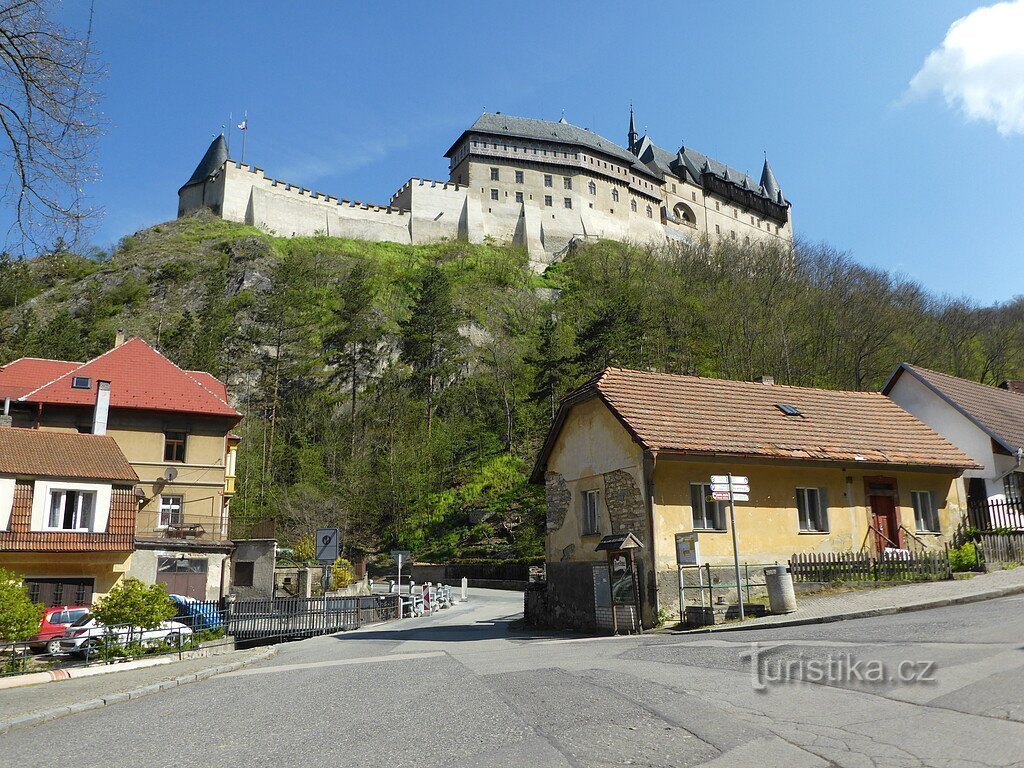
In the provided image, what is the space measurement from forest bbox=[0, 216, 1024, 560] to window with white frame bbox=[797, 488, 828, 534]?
83.4ft

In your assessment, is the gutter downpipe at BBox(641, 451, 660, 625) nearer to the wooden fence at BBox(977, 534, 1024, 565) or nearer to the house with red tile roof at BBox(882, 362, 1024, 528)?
the wooden fence at BBox(977, 534, 1024, 565)

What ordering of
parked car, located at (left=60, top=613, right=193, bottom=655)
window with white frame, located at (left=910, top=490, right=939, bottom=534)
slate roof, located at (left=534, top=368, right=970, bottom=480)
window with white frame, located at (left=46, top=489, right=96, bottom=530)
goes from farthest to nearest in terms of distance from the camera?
window with white frame, located at (left=46, top=489, right=96, bottom=530)
window with white frame, located at (left=910, top=490, right=939, bottom=534)
slate roof, located at (left=534, top=368, right=970, bottom=480)
parked car, located at (left=60, top=613, right=193, bottom=655)

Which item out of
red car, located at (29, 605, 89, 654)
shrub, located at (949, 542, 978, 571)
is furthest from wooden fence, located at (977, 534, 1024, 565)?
red car, located at (29, 605, 89, 654)

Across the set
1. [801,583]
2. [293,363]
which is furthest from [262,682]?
[293,363]

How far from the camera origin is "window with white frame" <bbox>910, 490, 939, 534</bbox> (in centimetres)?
2269

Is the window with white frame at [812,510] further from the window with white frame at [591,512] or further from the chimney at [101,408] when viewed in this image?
the chimney at [101,408]

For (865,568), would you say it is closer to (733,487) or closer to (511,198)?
(733,487)

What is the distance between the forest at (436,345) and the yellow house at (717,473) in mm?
23962

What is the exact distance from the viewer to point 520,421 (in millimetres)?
61094

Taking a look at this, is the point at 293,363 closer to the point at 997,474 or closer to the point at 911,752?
the point at 997,474

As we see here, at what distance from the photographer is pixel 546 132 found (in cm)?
10919

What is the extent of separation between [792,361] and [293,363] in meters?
39.5

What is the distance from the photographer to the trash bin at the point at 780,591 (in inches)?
628

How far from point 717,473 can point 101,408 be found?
27.2 meters
